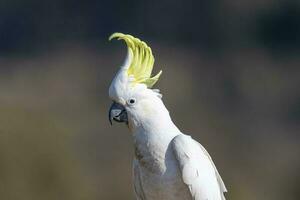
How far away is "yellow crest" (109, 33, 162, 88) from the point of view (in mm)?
4246

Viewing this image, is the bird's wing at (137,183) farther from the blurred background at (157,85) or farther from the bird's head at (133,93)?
the blurred background at (157,85)

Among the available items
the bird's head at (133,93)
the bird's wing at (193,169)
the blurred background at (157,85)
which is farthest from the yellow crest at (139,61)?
the blurred background at (157,85)

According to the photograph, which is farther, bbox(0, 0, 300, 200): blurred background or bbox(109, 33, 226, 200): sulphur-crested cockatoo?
bbox(0, 0, 300, 200): blurred background

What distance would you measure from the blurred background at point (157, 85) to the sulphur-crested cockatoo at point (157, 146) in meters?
3.67

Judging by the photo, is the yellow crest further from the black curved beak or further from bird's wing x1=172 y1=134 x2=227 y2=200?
bird's wing x1=172 y1=134 x2=227 y2=200

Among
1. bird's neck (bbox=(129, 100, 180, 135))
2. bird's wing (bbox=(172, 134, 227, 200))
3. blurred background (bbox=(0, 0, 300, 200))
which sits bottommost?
blurred background (bbox=(0, 0, 300, 200))

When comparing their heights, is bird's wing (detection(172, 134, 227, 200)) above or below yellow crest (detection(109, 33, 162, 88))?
below

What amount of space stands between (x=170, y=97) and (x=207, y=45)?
1.66 metres

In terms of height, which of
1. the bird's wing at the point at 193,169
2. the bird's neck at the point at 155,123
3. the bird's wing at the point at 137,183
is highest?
the bird's neck at the point at 155,123

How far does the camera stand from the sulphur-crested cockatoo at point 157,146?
4.18 metres

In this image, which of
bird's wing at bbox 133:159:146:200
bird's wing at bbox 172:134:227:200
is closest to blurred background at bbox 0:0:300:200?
bird's wing at bbox 133:159:146:200

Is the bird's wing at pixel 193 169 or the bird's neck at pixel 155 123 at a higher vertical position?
the bird's neck at pixel 155 123

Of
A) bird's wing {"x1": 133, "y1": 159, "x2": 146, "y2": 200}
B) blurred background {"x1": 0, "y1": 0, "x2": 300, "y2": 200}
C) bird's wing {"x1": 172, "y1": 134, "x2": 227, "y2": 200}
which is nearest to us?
bird's wing {"x1": 172, "y1": 134, "x2": 227, "y2": 200}

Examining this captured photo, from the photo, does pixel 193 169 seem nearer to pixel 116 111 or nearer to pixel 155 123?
pixel 155 123
